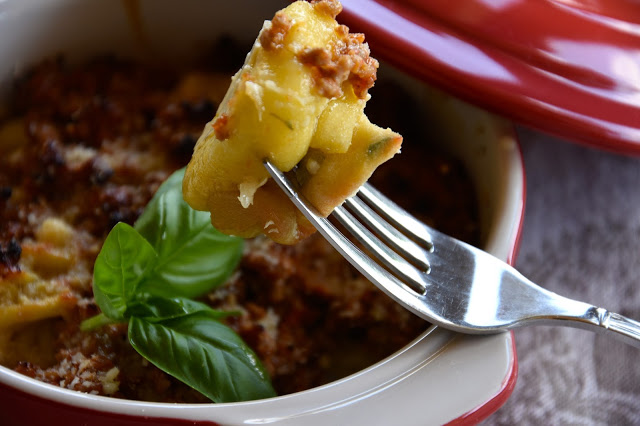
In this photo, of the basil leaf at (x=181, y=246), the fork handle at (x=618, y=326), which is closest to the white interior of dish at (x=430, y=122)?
the fork handle at (x=618, y=326)

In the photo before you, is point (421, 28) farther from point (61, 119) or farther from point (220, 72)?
point (61, 119)

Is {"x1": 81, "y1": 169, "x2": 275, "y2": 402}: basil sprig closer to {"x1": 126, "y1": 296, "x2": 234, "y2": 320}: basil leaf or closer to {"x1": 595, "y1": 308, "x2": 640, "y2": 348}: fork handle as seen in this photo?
{"x1": 126, "y1": 296, "x2": 234, "y2": 320}: basil leaf

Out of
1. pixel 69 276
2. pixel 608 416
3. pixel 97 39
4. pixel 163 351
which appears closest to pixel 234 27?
pixel 97 39

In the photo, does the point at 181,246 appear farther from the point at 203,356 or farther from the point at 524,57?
the point at 524,57

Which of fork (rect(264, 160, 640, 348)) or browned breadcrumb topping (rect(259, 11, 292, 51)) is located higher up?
browned breadcrumb topping (rect(259, 11, 292, 51))

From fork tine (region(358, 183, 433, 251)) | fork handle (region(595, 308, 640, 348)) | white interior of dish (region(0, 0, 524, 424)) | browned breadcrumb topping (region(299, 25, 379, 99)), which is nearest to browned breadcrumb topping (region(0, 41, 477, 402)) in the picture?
white interior of dish (region(0, 0, 524, 424))

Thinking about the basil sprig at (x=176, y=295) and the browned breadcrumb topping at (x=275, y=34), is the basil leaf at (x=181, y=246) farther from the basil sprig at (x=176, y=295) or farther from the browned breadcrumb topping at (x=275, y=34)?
the browned breadcrumb topping at (x=275, y=34)
